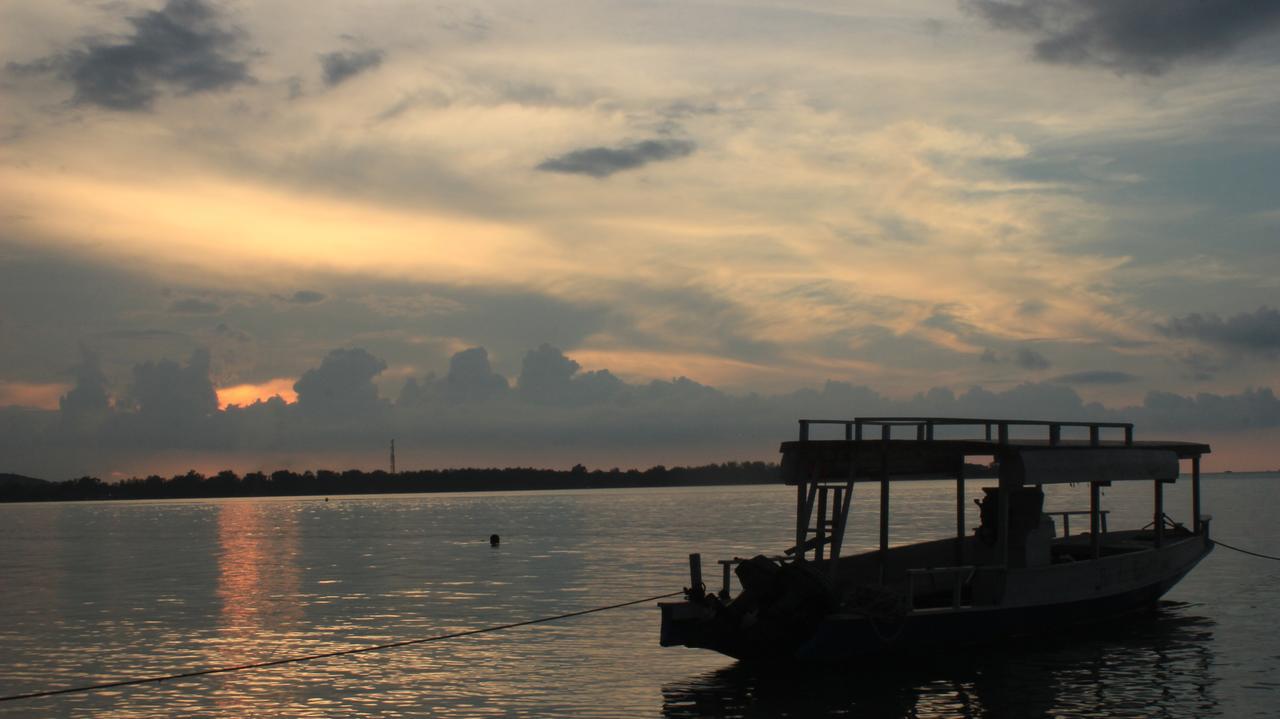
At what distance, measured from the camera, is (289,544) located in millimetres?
85250

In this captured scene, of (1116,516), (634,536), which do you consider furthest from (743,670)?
(1116,516)

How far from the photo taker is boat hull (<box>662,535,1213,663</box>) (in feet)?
71.7

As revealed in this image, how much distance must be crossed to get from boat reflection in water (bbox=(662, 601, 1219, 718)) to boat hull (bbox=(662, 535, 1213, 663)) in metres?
0.49

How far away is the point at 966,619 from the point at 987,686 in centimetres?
195

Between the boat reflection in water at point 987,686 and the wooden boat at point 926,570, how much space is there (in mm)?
540

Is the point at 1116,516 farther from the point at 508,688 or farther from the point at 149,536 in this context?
the point at 508,688

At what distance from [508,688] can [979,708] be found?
8.55 metres

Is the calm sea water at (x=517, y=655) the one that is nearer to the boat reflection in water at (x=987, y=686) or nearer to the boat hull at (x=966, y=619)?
the boat reflection in water at (x=987, y=686)

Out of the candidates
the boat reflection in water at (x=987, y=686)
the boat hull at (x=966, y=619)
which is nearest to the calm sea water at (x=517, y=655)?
the boat reflection in water at (x=987, y=686)

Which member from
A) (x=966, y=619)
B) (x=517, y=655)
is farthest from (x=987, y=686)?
(x=517, y=655)

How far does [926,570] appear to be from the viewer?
71.2 ft

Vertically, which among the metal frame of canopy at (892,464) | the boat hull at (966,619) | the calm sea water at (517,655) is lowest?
the calm sea water at (517,655)

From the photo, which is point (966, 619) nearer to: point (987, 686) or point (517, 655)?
point (987, 686)

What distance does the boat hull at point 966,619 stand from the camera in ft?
71.7
